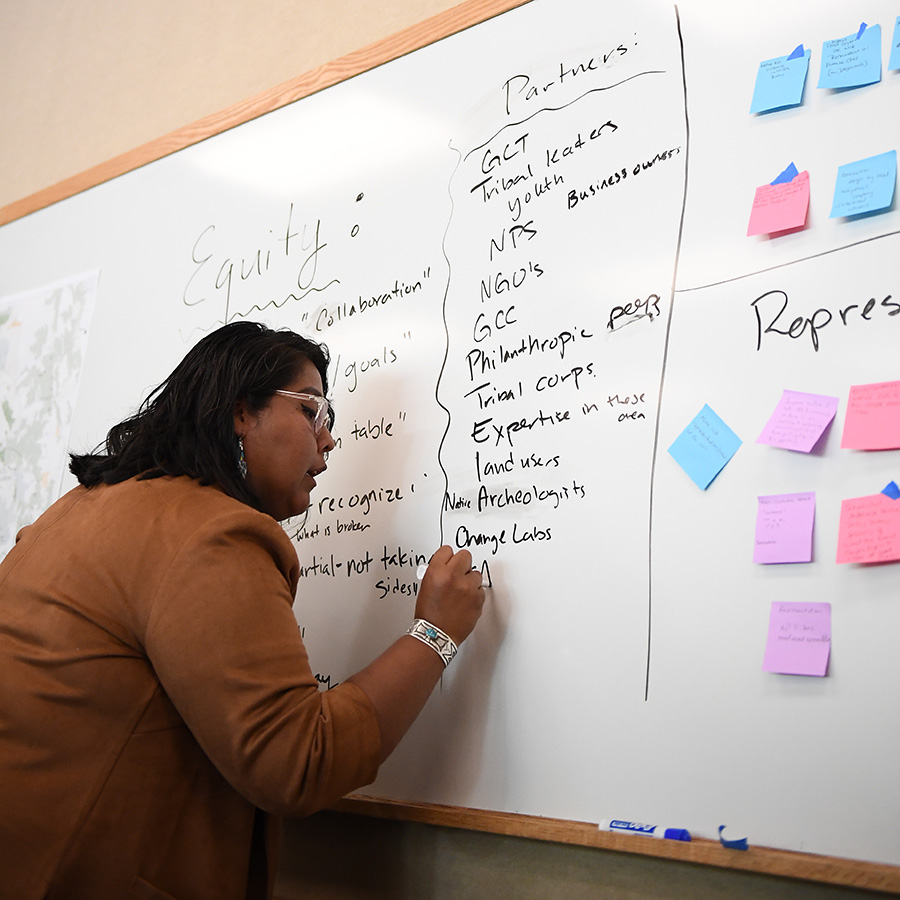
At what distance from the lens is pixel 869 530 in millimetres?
836

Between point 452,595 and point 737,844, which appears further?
point 452,595

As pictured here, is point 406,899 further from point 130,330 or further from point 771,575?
point 130,330

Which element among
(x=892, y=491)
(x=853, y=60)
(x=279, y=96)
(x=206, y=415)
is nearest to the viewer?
(x=892, y=491)

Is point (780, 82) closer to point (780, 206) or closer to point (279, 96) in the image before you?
point (780, 206)

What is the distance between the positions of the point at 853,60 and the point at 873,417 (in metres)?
0.41

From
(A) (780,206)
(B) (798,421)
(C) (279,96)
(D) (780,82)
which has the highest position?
(C) (279,96)

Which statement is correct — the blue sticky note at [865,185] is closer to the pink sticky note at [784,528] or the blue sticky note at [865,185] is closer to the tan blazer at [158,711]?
the pink sticky note at [784,528]

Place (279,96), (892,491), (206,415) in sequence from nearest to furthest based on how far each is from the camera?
(892,491) → (206,415) → (279,96)

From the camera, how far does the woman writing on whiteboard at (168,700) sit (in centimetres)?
82

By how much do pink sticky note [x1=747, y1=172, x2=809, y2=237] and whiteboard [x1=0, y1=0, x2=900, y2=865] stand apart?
1 cm

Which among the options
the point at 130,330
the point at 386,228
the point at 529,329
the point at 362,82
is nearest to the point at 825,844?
the point at 529,329

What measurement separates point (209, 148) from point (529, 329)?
901mm

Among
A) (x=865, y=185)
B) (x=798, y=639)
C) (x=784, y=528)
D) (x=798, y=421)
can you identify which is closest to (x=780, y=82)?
(x=865, y=185)

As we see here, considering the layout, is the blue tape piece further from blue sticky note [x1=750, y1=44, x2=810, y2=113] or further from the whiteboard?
blue sticky note [x1=750, y1=44, x2=810, y2=113]
